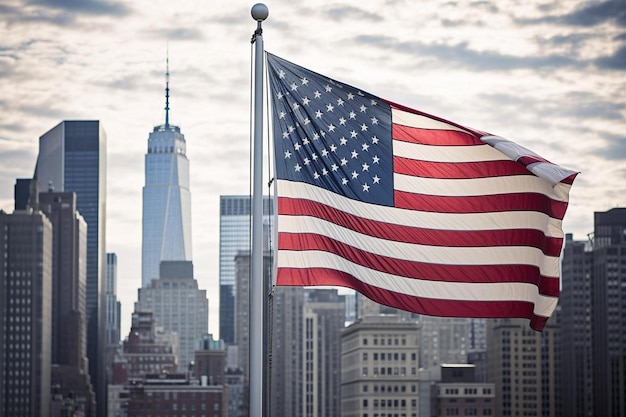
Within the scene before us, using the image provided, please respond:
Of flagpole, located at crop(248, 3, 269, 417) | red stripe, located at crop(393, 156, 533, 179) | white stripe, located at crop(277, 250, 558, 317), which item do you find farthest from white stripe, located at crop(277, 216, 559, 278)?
flagpole, located at crop(248, 3, 269, 417)

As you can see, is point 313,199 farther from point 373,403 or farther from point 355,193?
point 373,403

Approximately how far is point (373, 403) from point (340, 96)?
172 m

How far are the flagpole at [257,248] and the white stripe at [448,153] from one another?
3.02m

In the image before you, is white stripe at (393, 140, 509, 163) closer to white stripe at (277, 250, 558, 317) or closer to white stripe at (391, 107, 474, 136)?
white stripe at (391, 107, 474, 136)

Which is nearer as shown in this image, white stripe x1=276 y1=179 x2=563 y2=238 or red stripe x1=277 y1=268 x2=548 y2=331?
red stripe x1=277 y1=268 x2=548 y2=331

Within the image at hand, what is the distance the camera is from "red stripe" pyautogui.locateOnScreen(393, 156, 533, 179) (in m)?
23.8

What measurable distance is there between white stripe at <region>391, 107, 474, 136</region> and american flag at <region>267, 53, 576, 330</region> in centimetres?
1

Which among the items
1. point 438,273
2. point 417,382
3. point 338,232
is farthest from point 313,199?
point 417,382

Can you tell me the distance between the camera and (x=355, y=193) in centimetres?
2339

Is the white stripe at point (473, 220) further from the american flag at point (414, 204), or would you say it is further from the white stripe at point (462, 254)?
the white stripe at point (462, 254)

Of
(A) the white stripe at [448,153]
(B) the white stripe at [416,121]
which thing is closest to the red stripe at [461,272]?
(A) the white stripe at [448,153]

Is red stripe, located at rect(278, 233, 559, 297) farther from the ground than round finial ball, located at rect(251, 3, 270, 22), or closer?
closer

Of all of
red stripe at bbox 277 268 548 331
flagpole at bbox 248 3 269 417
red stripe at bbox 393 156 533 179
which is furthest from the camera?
red stripe at bbox 393 156 533 179

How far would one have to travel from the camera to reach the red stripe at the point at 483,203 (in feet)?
77.8
